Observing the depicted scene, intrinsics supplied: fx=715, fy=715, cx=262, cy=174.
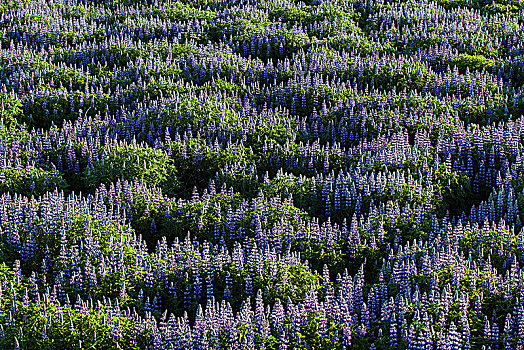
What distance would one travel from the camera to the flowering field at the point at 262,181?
7410mm

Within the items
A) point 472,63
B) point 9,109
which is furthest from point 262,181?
point 472,63

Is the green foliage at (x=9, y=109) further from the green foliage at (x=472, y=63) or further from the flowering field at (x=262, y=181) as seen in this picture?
the green foliage at (x=472, y=63)

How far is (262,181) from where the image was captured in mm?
11164

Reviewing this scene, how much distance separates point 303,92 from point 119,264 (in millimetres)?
6632

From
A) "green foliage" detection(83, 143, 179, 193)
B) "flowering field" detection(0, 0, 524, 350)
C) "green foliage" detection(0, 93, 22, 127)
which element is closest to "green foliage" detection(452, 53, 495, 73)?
"flowering field" detection(0, 0, 524, 350)

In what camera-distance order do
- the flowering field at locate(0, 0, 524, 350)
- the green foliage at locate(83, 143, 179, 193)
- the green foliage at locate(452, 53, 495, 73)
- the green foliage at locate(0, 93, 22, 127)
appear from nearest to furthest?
the flowering field at locate(0, 0, 524, 350), the green foliage at locate(83, 143, 179, 193), the green foliage at locate(0, 93, 22, 127), the green foliage at locate(452, 53, 495, 73)

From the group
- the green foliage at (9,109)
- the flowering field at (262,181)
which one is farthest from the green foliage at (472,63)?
the green foliage at (9,109)

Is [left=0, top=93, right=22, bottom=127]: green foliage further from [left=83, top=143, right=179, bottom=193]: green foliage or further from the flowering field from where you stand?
[left=83, top=143, right=179, bottom=193]: green foliage

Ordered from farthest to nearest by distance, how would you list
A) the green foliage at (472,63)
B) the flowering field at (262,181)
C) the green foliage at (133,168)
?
the green foliage at (472,63)
the green foliage at (133,168)
the flowering field at (262,181)

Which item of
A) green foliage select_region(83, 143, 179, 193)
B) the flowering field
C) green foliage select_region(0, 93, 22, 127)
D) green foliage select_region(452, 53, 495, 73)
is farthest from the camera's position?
green foliage select_region(452, 53, 495, 73)

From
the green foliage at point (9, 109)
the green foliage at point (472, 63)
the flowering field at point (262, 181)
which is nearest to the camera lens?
the flowering field at point (262, 181)

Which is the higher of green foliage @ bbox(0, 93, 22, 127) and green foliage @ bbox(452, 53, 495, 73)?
green foliage @ bbox(452, 53, 495, 73)

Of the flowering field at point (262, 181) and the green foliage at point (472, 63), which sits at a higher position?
the green foliage at point (472, 63)

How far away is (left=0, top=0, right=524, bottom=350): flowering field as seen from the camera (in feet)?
24.3
